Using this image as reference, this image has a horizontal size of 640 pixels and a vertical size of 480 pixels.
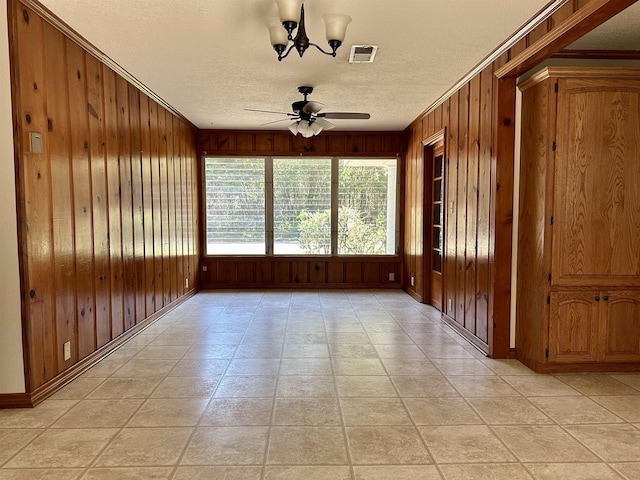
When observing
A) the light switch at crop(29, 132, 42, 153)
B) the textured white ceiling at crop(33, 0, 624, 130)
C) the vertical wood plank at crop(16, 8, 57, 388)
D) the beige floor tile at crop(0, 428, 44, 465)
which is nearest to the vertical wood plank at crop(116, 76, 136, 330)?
the textured white ceiling at crop(33, 0, 624, 130)

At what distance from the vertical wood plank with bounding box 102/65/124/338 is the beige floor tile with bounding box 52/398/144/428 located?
122 centimetres

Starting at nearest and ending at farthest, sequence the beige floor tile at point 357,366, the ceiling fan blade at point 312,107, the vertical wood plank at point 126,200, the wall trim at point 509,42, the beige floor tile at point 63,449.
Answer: the beige floor tile at point 63,449, the wall trim at point 509,42, the beige floor tile at point 357,366, the vertical wood plank at point 126,200, the ceiling fan blade at point 312,107

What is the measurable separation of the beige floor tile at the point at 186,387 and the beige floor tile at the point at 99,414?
0.60ft

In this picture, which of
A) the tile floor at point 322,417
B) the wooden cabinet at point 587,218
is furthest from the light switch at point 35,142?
the wooden cabinet at point 587,218

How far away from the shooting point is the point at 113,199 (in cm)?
392

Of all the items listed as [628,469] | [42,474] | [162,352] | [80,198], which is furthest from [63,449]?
[628,469]

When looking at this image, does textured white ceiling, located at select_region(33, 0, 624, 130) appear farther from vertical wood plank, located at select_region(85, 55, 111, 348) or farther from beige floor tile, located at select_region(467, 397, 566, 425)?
beige floor tile, located at select_region(467, 397, 566, 425)

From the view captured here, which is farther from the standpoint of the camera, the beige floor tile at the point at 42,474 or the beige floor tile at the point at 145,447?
the beige floor tile at the point at 145,447

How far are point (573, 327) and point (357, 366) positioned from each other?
176 centimetres

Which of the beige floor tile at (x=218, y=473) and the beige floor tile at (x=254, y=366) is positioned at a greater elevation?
the beige floor tile at (x=254, y=366)

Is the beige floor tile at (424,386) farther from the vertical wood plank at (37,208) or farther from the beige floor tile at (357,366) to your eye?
the vertical wood plank at (37,208)

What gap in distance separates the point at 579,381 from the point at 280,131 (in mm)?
5546

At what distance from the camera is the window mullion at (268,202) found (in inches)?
283

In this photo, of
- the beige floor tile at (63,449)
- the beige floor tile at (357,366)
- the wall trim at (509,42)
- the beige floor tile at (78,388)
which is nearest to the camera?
the beige floor tile at (63,449)
